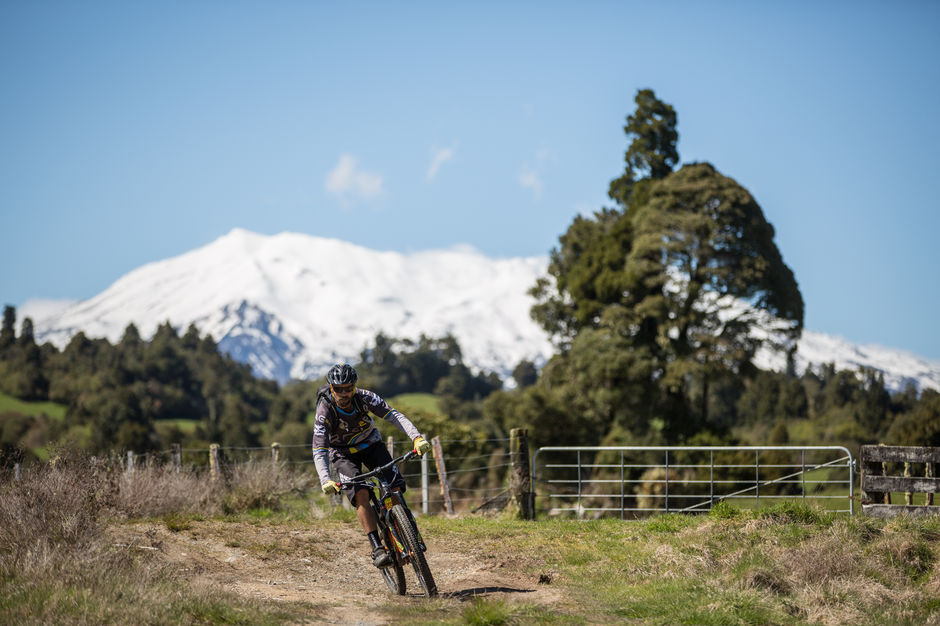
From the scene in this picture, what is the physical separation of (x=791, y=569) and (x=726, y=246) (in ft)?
97.1

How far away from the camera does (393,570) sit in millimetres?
8789

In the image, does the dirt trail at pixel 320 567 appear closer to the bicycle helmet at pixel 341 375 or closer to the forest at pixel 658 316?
the bicycle helmet at pixel 341 375

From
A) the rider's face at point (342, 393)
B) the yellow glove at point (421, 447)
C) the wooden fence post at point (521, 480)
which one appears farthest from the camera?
the wooden fence post at point (521, 480)

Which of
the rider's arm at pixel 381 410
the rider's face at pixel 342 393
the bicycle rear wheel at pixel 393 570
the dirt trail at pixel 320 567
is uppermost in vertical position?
the rider's face at pixel 342 393

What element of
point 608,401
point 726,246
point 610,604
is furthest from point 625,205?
point 610,604

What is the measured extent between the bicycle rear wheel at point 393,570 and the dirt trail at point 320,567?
0.12 meters

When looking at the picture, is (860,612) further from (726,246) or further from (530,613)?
(726,246)

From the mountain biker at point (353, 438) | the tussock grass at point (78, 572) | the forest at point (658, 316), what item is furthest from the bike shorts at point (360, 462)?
the forest at point (658, 316)

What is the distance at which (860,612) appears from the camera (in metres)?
8.16

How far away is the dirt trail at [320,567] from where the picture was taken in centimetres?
862

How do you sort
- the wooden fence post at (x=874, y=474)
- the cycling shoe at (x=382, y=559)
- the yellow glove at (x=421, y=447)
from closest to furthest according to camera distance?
1. the yellow glove at (x=421, y=447)
2. the cycling shoe at (x=382, y=559)
3. the wooden fence post at (x=874, y=474)

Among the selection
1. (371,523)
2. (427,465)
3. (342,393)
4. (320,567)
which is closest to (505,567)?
(320,567)

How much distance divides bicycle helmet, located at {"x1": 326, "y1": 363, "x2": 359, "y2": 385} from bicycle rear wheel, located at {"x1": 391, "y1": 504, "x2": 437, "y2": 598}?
1.31 meters

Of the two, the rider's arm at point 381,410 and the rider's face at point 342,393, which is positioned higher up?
the rider's face at point 342,393
